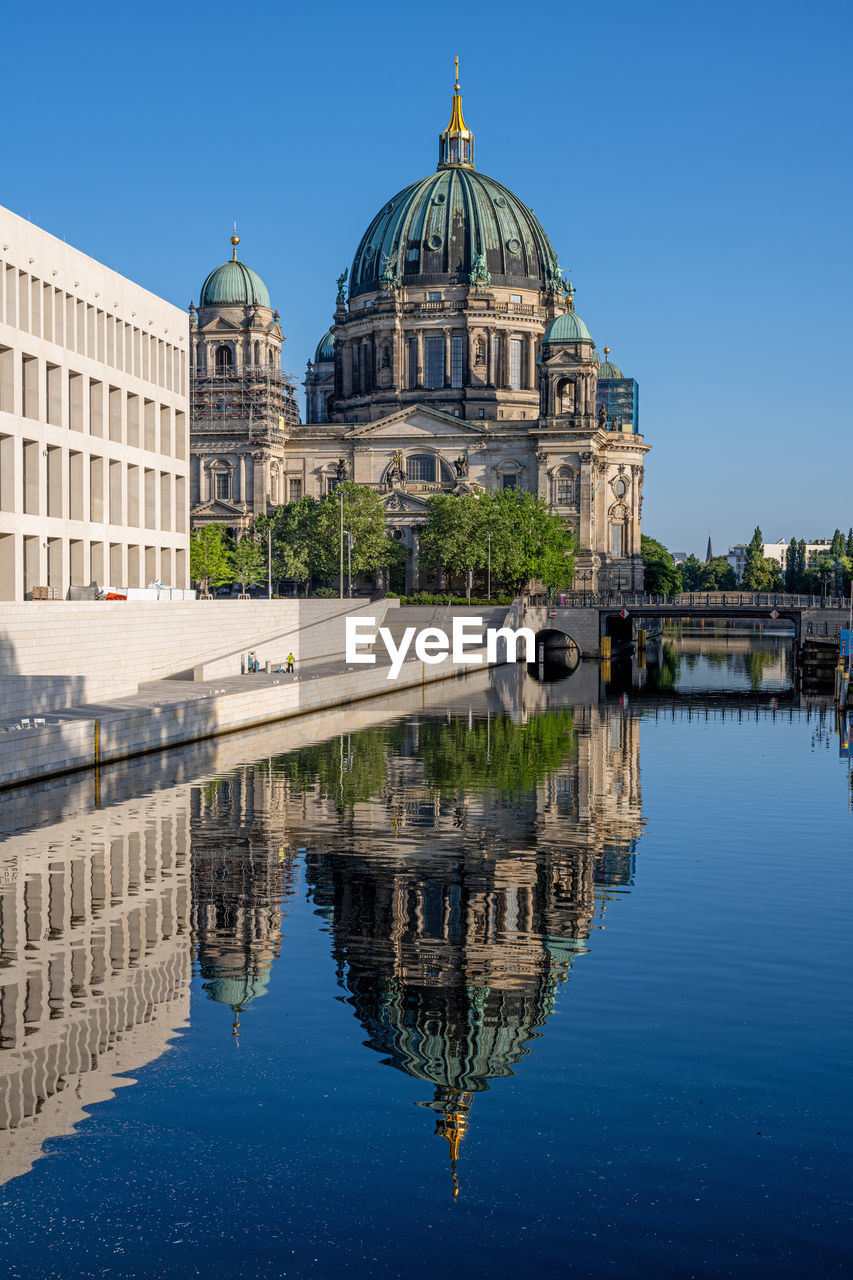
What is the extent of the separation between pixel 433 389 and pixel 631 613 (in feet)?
140

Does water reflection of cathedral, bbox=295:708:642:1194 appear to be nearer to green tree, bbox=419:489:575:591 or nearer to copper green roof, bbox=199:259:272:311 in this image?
green tree, bbox=419:489:575:591

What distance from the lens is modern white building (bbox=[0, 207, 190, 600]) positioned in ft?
185

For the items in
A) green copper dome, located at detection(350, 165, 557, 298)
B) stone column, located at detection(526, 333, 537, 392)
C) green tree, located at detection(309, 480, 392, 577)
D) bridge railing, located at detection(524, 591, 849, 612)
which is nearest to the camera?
bridge railing, located at detection(524, 591, 849, 612)

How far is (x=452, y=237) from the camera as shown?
139000mm

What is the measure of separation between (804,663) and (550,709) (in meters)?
39.7

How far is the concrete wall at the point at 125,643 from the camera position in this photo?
43.8 metres

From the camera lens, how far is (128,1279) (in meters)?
12.5

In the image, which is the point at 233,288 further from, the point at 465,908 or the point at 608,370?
the point at 465,908

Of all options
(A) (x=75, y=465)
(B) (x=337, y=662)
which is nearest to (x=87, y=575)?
(A) (x=75, y=465)

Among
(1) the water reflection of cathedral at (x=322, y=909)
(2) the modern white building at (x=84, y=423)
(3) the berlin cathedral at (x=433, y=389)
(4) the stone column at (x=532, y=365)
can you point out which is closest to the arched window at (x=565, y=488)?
(3) the berlin cathedral at (x=433, y=389)

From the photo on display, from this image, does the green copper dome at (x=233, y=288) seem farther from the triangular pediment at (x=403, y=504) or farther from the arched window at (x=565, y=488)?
the arched window at (x=565, y=488)

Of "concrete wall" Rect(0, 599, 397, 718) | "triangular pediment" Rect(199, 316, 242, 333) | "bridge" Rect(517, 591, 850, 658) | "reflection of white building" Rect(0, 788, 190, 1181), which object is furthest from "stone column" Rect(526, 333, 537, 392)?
"reflection of white building" Rect(0, 788, 190, 1181)

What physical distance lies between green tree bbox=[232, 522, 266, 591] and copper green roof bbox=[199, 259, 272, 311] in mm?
24010

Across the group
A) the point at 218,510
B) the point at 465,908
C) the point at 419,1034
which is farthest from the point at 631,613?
the point at 419,1034
